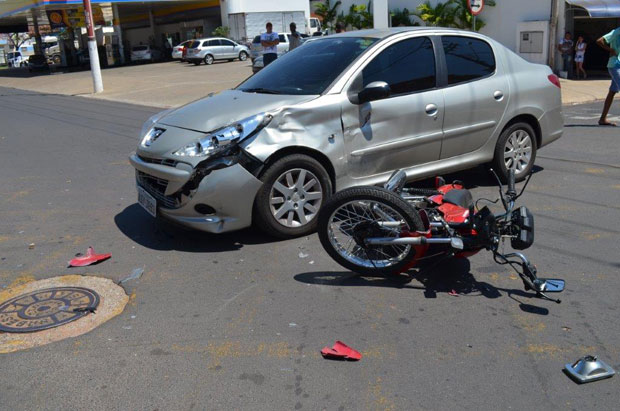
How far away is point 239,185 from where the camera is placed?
4984mm

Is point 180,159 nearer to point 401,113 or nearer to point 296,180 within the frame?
point 296,180

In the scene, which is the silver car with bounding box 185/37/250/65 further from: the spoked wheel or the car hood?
the spoked wheel

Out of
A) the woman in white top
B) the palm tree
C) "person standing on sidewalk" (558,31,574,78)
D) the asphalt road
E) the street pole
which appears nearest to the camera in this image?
the asphalt road

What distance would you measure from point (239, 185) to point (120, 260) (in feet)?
3.88

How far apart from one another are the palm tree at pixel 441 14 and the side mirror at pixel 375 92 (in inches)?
770

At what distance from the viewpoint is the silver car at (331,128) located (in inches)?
199

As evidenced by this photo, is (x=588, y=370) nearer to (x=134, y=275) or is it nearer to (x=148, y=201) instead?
(x=134, y=275)

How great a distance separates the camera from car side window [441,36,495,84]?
247 inches

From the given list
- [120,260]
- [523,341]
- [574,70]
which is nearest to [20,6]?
[574,70]

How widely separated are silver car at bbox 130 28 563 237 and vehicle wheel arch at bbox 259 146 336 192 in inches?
0.4

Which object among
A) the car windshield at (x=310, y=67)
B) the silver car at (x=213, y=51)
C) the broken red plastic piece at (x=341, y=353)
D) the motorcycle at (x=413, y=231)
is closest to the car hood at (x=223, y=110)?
the car windshield at (x=310, y=67)

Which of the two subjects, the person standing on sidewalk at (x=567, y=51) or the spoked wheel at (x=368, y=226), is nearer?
the spoked wheel at (x=368, y=226)

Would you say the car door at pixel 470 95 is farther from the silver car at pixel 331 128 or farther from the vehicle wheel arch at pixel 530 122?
the vehicle wheel arch at pixel 530 122

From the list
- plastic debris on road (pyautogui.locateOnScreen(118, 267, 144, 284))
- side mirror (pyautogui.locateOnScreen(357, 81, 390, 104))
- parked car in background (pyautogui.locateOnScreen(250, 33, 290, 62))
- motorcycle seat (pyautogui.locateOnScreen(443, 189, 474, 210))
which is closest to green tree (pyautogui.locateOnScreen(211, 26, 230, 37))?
parked car in background (pyautogui.locateOnScreen(250, 33, 290, 62))
